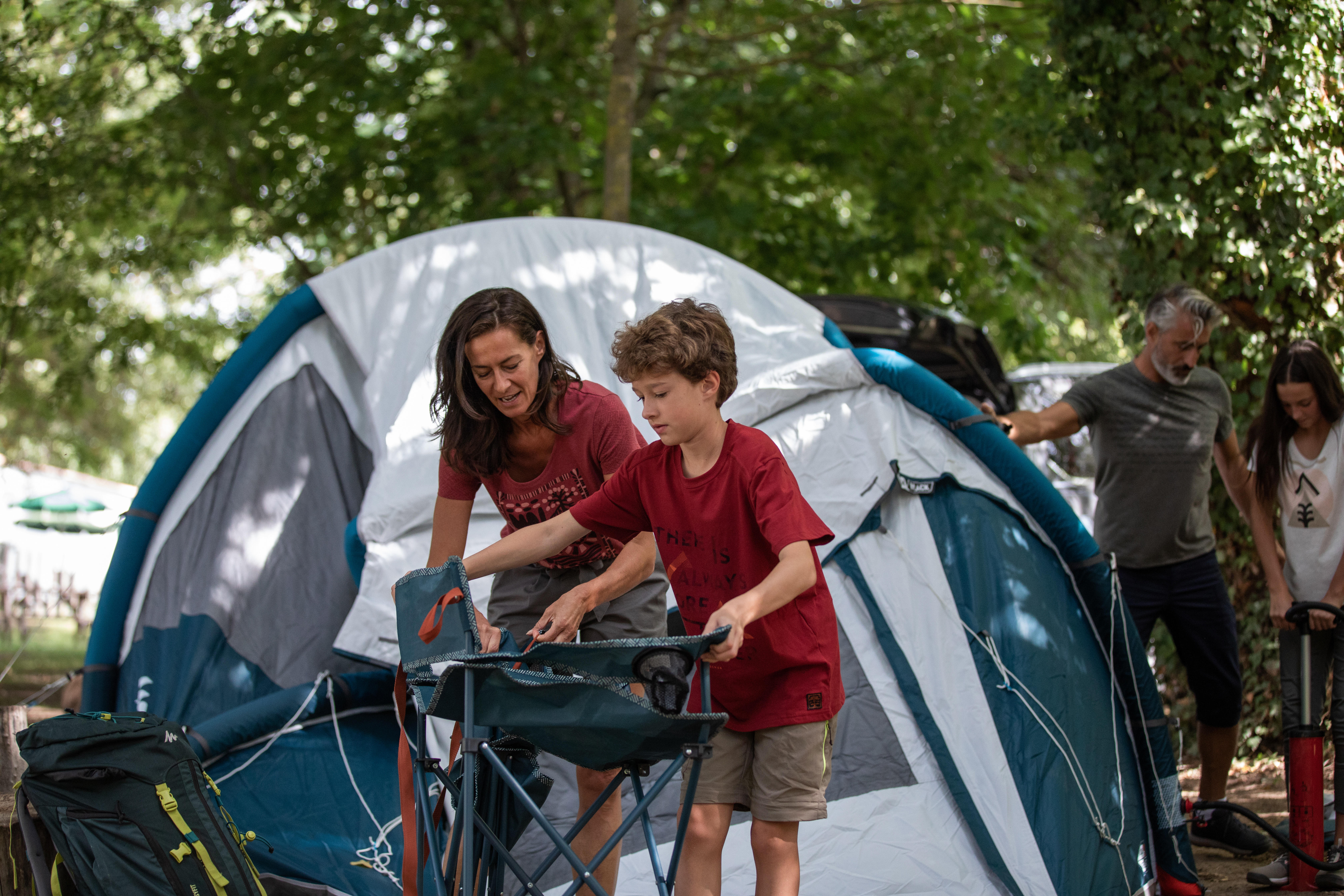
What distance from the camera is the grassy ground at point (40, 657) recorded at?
24.9 feet

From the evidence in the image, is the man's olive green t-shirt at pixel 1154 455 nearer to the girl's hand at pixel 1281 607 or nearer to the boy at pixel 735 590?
the girl's hand at pixel 1281 607

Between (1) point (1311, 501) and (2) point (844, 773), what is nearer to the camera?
(2) point (844, 773)

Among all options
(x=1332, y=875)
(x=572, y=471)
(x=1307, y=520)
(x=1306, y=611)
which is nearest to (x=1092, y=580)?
(x=1306, y=611)

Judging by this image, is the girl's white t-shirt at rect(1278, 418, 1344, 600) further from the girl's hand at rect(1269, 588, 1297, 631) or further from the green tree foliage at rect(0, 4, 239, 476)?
the green tree foliage at rect(0, 4, 239, 476)

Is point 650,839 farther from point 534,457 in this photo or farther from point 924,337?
point 924,337

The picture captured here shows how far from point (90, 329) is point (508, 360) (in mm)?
8814

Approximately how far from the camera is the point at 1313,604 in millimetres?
3338

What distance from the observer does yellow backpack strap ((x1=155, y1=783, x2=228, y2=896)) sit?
2.60 meters

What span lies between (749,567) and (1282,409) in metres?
2.38

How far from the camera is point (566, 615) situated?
2180 mm

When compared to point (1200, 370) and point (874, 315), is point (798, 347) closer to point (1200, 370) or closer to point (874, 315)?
point (1200, 370)

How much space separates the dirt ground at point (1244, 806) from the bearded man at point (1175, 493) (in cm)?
7

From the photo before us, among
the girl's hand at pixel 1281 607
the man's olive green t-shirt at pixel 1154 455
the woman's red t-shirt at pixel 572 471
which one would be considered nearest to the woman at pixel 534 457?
the woman's red t-shirt at pixel 572 471

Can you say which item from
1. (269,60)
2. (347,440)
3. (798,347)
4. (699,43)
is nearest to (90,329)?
(269,60)
